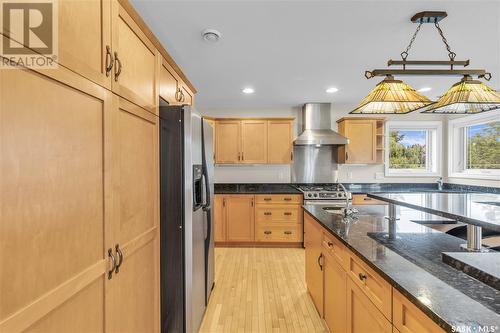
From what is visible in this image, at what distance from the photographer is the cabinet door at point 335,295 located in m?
1.60

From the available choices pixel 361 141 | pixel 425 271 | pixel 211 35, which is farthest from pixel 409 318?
pixel 361 141

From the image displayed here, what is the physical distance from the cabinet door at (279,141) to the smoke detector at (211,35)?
→ 2.43 meters

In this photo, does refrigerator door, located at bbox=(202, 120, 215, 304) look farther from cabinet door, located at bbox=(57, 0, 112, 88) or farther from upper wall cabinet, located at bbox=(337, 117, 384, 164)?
upper wall cabinet, located at bbox=(337, 117, 384, 164)

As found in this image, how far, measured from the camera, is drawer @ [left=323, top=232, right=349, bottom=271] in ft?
5.18

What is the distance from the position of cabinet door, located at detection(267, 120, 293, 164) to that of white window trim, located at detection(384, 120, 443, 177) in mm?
1888

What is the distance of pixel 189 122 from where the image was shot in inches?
68.9

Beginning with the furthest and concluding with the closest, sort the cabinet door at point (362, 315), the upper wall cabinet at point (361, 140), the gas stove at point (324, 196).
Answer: the upper wall cabinet at point (361, 140) → the gas stove at point (324, 196) → the cabinet door at point (362, 315)

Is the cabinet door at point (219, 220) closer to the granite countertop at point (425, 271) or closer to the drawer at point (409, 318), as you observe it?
the granite countertop at point (425, 271)

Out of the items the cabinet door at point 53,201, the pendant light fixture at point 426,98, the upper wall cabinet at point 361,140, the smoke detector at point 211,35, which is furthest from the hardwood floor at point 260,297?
the smoke detector at point 211,35

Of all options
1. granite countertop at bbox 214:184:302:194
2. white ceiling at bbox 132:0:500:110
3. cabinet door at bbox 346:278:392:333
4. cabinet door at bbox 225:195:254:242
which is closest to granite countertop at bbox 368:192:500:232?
cabinet door at bbox 346:278:392:333

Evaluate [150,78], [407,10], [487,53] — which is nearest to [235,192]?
[150,78]

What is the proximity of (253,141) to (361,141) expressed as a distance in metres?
1.91

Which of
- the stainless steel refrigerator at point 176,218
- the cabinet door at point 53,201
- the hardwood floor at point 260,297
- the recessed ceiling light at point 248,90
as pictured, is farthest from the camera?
the recessed ceiling light at point 248,90

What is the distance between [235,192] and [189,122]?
8.74 ft
